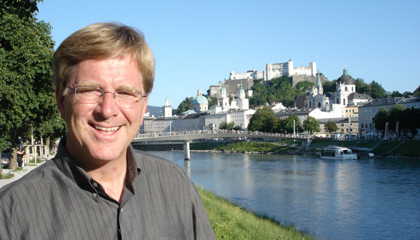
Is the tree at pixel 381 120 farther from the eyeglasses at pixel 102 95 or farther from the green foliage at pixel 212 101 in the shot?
the green foliage at pixel 212 101

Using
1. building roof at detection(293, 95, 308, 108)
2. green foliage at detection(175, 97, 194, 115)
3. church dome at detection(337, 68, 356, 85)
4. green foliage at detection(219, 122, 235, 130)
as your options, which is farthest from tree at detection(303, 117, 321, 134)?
green foliage at detection(175, 97, 194, 115)

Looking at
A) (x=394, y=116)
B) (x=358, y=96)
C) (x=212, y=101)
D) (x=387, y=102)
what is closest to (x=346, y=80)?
(x=358, y=96)

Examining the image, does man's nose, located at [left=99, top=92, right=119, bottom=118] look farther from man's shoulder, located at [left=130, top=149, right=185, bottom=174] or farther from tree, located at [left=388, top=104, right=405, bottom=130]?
tree, located at [left=388, top=104, right=405, bottom=130]

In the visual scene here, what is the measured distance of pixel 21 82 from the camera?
11.2 metres

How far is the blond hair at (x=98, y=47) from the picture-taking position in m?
1.21

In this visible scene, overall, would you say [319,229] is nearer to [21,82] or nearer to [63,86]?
[21,82]

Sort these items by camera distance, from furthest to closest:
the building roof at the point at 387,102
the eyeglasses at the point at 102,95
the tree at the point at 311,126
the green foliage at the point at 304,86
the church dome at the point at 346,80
Answer: the green foliage at the point at 304,86 < the church dome at the point at 346,80 < the tree at the point at 311,126 < the building roof at the point at 387,102 < the eyeglasses at the point at 102,95

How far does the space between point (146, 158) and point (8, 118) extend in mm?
11289

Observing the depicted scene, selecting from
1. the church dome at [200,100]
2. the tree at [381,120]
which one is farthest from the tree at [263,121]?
the church dome at [200,100]

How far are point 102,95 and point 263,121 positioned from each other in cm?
6343

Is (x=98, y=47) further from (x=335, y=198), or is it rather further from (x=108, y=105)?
(x=335, y=198)

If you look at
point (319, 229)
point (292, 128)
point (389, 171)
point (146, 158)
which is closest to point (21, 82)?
point (319, 229)

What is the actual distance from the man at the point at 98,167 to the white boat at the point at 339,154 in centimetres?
3522

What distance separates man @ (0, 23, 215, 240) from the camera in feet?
3.85
